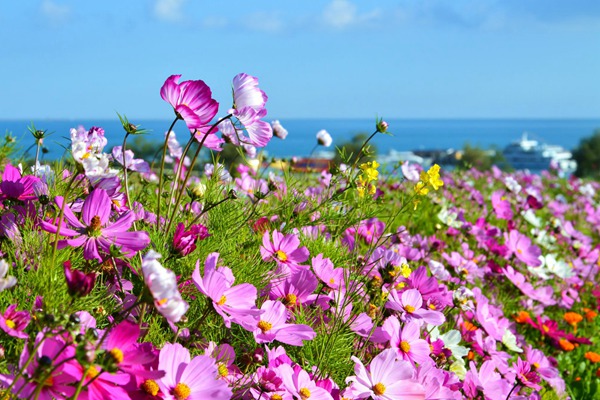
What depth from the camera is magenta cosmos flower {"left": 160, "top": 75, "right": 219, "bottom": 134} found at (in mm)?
1170

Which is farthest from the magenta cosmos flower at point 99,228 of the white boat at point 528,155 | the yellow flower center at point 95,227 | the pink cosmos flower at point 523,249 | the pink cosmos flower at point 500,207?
the white boat at point 528,155

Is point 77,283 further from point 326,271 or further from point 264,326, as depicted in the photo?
point 326,271

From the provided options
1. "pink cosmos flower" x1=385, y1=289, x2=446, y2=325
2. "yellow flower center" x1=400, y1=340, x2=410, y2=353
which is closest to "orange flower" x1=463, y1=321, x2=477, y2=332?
"pink cosmos flower" x1=385, y1=289, x2=446, y2=325

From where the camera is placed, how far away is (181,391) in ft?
3.08

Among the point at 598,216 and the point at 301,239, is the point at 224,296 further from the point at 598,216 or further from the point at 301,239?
the point at 598,216

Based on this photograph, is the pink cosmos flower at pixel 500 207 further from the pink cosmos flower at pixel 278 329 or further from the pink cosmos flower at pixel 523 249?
the pink cosmos flower at pixel 278 329

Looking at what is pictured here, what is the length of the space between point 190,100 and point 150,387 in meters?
0.52

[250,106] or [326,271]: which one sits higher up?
[250,106]

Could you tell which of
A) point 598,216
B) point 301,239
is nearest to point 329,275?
point 301,239

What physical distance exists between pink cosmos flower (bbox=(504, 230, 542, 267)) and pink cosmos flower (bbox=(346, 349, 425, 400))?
1550 millimetres

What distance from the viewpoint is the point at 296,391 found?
1102mm

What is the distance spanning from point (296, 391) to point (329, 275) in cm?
39

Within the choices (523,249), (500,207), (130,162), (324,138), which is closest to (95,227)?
(130,162)

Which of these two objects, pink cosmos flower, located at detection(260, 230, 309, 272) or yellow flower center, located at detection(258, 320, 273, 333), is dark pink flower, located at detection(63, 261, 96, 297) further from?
pink cosmos flower, located at detection(260, 230, 309, 272)
